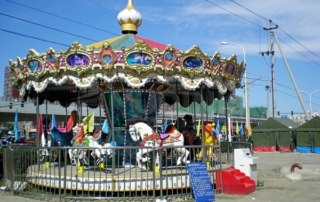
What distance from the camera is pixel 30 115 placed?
4778 cm

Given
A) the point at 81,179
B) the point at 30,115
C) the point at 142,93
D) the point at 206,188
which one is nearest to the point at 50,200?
the point at 81,179

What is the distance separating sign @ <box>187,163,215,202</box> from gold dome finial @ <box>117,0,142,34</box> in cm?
610

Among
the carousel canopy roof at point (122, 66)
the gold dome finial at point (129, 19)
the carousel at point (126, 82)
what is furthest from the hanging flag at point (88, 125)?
the gold dome finial at point (129, 19)

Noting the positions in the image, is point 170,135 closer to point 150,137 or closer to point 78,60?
point 150,137

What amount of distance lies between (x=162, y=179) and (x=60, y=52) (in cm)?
456

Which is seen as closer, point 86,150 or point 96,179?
point 96,179

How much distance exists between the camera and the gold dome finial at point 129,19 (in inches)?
515

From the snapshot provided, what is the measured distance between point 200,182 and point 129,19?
6777 millimetres

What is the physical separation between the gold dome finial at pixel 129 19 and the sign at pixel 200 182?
240 inches

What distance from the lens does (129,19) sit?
13109 millimetres

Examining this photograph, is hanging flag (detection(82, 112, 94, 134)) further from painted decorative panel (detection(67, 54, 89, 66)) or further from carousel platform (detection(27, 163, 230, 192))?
A: carousel platform (detection(27, 163, 230, 192))

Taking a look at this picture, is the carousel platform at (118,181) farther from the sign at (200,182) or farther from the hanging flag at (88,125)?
the hanging flag at (88,125)

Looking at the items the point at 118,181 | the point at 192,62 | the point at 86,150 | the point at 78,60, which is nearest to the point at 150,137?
the point at 86,150

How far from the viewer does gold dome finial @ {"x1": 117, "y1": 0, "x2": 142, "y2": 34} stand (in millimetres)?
13086
